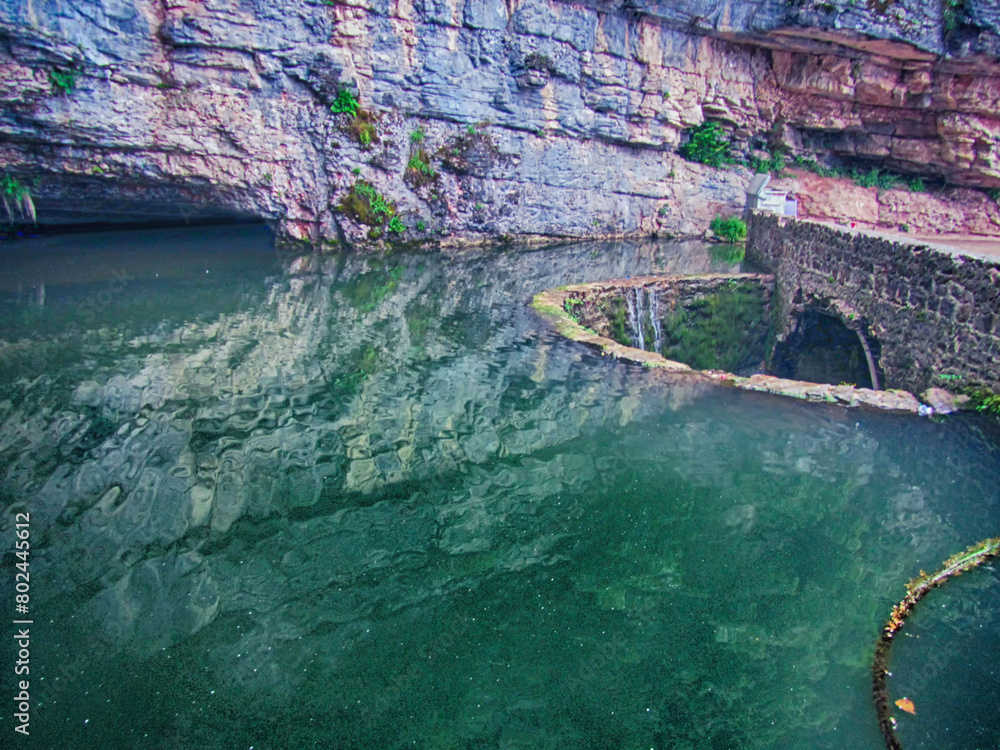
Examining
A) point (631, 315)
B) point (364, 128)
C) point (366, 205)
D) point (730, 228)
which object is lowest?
point (631, 315)

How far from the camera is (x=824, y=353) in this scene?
440 inches

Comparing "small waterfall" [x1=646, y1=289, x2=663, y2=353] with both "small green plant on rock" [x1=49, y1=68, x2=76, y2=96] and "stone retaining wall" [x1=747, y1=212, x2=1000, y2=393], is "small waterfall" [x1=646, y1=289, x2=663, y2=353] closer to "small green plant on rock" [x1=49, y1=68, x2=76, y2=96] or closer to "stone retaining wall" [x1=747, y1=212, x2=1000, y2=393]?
"stone retaining wall" [x1=747, y1=212, x2=1000, y2=393]

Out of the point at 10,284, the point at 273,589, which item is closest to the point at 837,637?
A: the point at 273,589

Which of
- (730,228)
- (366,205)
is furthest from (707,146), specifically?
(366,205)

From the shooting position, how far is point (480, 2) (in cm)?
1895

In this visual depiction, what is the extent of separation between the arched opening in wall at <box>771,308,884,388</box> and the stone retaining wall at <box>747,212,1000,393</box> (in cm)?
23

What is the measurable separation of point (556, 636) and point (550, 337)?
6.60m

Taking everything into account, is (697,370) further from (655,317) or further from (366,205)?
(366,205)

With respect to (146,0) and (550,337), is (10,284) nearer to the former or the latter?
(146,0)

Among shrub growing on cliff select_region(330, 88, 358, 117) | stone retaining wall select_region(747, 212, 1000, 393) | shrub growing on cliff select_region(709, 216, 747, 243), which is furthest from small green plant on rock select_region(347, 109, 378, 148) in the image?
shrub growing on cliff select_region(709, 216, 747, 243)

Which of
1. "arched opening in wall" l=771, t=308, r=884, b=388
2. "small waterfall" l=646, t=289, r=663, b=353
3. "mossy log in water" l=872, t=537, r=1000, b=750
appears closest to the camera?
"mossy log in water" l=872, t=537, r=1000, b=750

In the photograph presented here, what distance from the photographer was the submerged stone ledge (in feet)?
24.7

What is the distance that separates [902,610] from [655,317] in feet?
29.1

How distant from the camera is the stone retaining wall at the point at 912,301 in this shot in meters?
6.90
